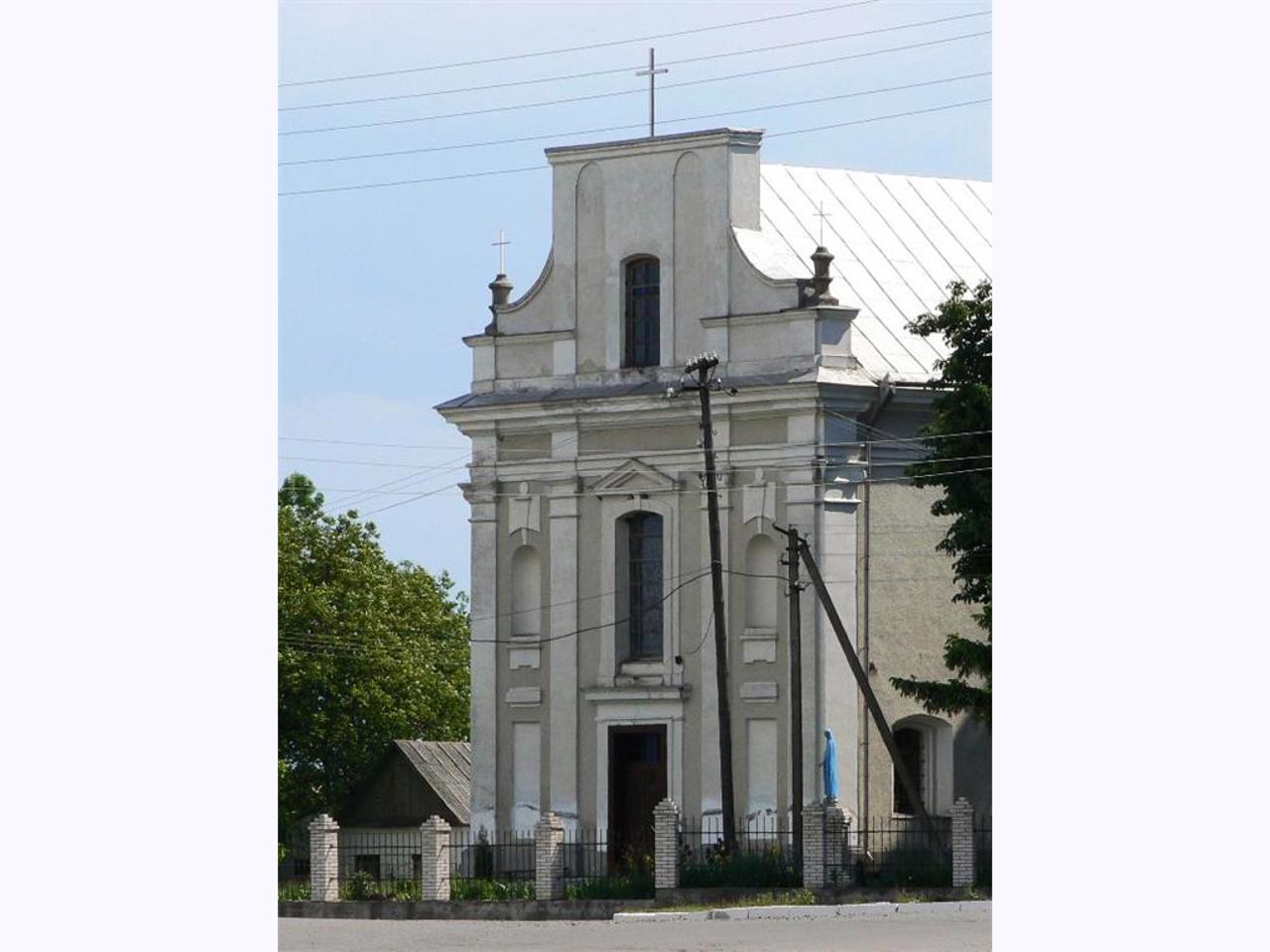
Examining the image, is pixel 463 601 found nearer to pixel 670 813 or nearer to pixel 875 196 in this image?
pixel 875 196

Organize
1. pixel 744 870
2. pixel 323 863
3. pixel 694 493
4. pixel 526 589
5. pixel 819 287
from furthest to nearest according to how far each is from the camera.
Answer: pixel 526 589, pixel 694 493, pixel 819 287, pixel 323 863, pixel 744 870

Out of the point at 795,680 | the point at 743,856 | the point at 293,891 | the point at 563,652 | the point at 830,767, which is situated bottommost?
the point at 293,891

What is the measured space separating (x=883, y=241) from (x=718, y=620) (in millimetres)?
4740

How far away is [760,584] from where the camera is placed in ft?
93.1

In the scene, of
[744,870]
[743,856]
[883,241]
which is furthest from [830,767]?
[883,241]

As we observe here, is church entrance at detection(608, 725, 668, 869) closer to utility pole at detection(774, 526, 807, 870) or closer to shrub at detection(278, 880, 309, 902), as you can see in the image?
utility pole at detection(774, 526, 807, 870)

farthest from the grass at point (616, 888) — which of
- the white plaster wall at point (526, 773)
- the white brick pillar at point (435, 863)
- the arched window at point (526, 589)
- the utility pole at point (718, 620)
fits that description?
the arched window at point (526, 589)

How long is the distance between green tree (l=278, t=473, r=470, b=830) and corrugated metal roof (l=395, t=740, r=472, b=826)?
2.05 m

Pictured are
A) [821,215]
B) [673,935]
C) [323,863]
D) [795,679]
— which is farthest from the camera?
[821,215]

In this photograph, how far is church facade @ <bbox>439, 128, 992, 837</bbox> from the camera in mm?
27875

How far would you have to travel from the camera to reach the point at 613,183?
28.9m

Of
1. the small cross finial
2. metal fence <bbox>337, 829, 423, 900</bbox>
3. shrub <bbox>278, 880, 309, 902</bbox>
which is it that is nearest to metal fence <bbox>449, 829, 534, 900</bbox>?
metal fence <bbox>337, 829, 423, 900</bbox>

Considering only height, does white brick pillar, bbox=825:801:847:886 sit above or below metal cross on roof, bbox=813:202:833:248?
below

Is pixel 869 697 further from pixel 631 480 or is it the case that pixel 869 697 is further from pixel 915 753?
pixel 631 480
